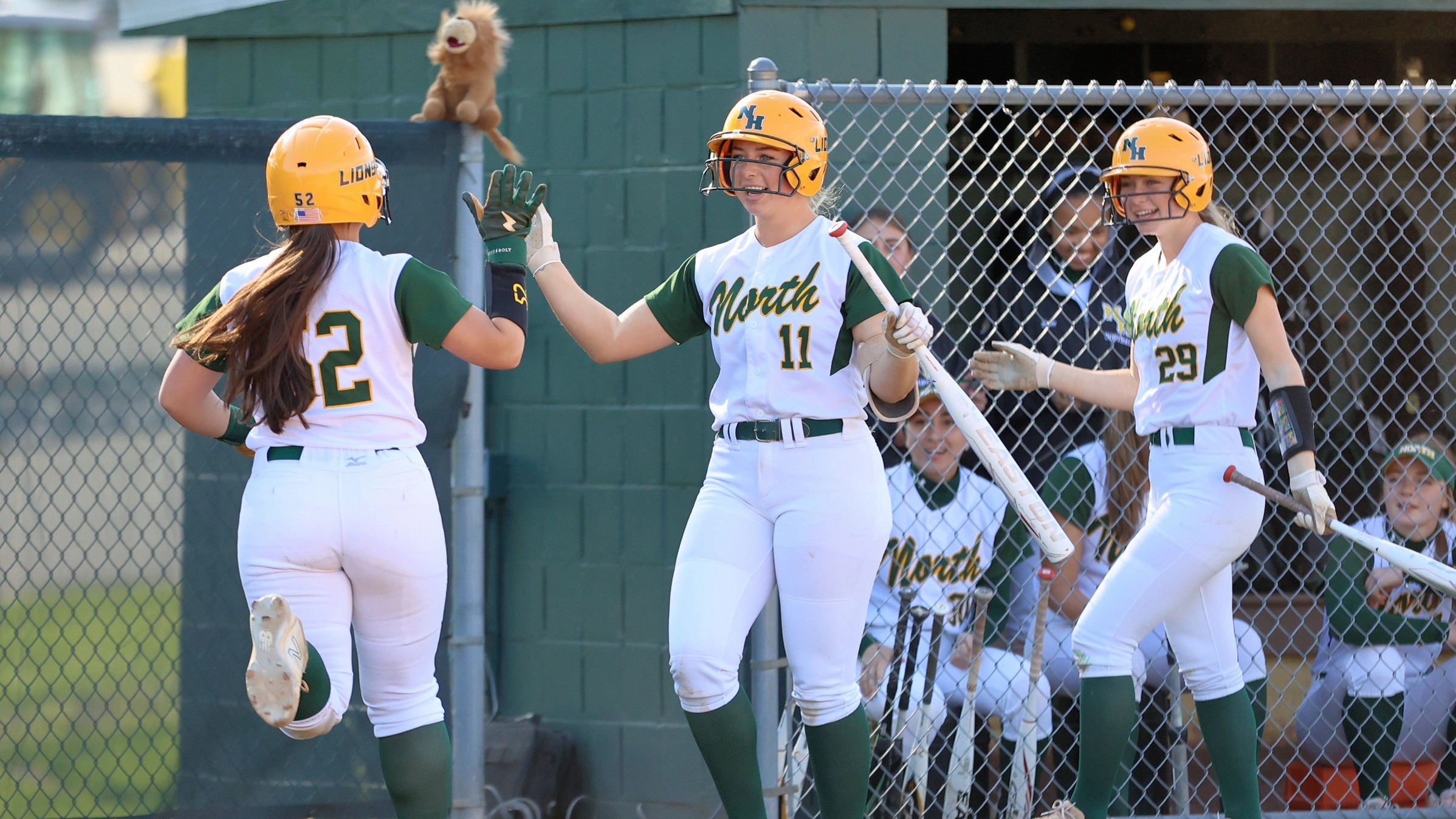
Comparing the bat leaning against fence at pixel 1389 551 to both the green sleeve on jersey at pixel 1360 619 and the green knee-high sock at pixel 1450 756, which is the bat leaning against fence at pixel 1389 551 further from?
the green knee-high sock at pixel 1450 756

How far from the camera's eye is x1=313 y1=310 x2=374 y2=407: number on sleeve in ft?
10.7

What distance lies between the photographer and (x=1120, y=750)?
13.2 feet

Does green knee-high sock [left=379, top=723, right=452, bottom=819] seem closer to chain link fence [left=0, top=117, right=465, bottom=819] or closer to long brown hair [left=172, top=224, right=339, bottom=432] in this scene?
long brown hair [left=172, top=224, right=339, bottom=432]

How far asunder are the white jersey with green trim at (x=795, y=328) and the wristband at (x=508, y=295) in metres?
0.51

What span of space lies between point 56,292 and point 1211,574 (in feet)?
10.8

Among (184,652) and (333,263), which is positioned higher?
(333,263)

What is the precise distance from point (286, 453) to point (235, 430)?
0.47 meters

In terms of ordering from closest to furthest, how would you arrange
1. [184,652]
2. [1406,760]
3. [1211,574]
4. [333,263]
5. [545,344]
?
[333,263]
[1211,574]
[184,652]
[1406,760]
[545,344]

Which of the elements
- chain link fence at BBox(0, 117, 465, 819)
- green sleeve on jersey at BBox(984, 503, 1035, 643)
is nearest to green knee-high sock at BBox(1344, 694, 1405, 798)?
green sleeve on jersey at BBox(984, 503, 1035, 643)

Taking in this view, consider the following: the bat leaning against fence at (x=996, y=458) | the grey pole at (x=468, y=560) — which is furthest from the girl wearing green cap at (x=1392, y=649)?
the grey pole at (x=468, y=560)

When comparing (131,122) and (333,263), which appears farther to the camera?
(131,122)

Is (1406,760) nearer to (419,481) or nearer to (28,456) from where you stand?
(419,481)

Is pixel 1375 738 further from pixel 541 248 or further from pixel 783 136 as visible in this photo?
pixel 541 248

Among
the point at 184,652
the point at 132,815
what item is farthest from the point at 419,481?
the point at 132,815
